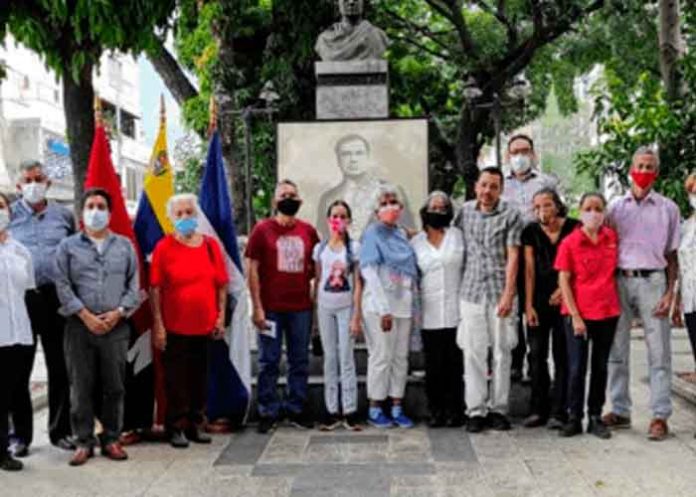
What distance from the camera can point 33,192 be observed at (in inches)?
237

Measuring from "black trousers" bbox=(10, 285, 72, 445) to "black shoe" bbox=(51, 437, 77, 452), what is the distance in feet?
0.07

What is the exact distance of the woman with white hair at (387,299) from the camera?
643 centimetres

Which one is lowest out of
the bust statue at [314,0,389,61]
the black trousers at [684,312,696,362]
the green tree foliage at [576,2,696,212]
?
the black trousers at [684,312,696,362]

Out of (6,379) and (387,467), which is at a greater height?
(6,379)

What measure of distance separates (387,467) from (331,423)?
123 centimetres

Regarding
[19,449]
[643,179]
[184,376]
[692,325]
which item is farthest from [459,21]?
[19,449]

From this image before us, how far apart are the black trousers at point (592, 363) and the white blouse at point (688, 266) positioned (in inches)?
18.7

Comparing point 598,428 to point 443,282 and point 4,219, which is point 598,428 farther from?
point 4,219

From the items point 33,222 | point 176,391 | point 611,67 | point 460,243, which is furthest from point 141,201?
point 611,67

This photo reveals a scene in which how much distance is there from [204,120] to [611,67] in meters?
6.45

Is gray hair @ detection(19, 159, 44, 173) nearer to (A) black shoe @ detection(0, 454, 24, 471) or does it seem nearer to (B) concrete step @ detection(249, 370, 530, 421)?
(A) black shoe @ detection(0, 454, 24, 471)

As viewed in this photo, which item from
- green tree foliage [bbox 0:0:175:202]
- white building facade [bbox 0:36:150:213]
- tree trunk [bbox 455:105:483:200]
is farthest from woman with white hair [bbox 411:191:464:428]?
white building facade [bbox 0:36:150:213]

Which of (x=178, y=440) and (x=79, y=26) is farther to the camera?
(x=178, y=440)

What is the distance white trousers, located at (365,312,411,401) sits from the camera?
Answer: 6484 millimetres
